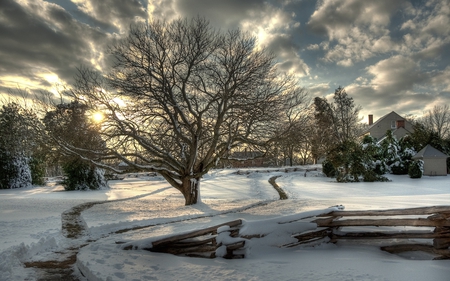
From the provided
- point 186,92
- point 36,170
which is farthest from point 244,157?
point 36,170

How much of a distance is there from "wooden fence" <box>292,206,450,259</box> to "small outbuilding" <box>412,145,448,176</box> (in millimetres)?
26546

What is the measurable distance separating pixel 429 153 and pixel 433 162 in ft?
2.98

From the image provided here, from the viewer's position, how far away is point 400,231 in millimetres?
6578

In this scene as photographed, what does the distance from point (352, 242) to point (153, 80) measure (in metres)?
10.5

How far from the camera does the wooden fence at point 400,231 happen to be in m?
5.87

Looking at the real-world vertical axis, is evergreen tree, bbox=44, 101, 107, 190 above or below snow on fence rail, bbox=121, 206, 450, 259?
above

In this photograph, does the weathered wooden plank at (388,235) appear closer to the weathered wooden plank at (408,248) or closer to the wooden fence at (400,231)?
the wooden fence at (400,231)

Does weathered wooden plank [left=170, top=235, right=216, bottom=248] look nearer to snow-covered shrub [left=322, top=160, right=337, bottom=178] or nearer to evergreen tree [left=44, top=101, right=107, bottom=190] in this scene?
evergreen tree [left=44, top=101, right=107, bottom=190]

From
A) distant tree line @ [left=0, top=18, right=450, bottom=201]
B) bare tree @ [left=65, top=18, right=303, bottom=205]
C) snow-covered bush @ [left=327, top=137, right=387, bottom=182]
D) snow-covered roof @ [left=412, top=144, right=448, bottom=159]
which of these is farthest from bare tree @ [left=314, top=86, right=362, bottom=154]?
bare tree @ [left=65, top=18, right=303, bottom=205]

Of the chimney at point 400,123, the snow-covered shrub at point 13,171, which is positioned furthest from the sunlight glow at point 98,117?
the chimney at point 400,123

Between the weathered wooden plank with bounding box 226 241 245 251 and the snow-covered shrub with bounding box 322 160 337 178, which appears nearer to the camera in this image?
the weathered wooden plank with bounding box 226 241 245 251

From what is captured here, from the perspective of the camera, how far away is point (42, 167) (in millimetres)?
28234

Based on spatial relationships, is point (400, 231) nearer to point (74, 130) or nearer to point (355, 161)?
point (74, 130)

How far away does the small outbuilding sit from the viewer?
29.5 m
